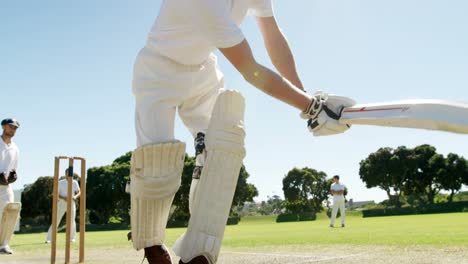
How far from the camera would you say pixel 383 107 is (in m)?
2.06

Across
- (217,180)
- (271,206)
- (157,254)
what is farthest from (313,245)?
(271,206)

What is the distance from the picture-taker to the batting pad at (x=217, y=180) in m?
2.25

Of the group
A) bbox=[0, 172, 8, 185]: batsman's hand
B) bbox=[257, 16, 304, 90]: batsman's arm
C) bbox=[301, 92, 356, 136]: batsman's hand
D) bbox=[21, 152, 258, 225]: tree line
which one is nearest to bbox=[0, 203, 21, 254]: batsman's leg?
bbox=[0, 172, 8, 185]: batsman's hand

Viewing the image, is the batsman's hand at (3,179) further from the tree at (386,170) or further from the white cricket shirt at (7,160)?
the tree at (386,170)

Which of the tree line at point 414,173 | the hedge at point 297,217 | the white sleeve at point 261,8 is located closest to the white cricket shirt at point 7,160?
the white sleeve at point 261,8

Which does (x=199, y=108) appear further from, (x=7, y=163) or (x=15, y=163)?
(x=15, y=163)

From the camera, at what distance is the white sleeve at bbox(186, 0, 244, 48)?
2344 millimetres

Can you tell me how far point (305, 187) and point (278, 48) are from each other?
89.9 meters

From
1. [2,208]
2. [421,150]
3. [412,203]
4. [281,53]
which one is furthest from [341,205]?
[421,150]

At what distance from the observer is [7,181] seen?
27.2 feet

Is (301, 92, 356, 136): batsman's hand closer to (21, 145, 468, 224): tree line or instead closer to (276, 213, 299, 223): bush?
(276, 213, 299, 223): bush

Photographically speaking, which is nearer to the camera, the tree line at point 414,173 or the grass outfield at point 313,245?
the grass outfield at point 313,245

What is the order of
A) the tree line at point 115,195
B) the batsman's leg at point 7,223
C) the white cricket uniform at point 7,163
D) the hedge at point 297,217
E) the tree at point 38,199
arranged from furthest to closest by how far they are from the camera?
the tree at point 38,199 → the tree line at point 115,195 → the hedge at point 297,217 → the white cricket uniform at point 7,163 → the batsman's leg at point 7,223

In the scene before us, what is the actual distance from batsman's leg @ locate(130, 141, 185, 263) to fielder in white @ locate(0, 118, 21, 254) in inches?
243
